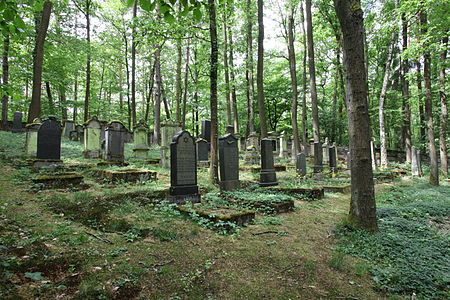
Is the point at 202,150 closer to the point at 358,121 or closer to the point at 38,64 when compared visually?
the point at 38,64

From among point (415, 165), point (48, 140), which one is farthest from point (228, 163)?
point (415, 165)

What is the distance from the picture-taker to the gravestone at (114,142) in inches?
397

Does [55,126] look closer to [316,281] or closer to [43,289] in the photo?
[43,289]

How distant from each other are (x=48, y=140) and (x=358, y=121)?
9.27 m

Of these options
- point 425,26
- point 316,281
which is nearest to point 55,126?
point 316,281

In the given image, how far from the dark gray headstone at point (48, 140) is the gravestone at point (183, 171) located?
4.79m

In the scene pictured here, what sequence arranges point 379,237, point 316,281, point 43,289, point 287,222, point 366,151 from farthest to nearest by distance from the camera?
point 287,222
point 366,151
point 379,237
point 316,281
point 43,289

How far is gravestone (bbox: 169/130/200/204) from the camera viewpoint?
20.5 feet

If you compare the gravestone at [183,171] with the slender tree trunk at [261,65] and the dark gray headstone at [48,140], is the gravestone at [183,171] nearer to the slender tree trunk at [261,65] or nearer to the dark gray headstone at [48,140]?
the dark gray headstone at [48,140]

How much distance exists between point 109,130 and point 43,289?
28.2ft

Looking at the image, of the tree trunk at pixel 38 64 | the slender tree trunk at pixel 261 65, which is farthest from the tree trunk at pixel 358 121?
the tree trunk at pixel 38 64

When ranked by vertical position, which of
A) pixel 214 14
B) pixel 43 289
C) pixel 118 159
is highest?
pixel 214 14

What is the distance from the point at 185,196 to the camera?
246 inches

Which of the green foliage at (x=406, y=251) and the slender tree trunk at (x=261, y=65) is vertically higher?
the slender tree trunk at (x=261, y=65)
